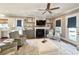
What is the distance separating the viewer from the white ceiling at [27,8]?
2.55m

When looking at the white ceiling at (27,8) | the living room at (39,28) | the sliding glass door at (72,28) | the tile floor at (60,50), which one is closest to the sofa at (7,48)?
the living room at (39,28)

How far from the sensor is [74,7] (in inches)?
101

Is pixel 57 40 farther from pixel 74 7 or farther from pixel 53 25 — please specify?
pixel 74 7

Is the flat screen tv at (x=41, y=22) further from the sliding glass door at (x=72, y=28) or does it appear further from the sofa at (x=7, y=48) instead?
the sofa at (x=7, y=48)

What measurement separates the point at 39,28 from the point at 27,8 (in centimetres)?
45

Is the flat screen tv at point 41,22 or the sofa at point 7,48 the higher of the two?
the flat screen tv at point 41,22

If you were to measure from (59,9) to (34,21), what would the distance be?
0.54 m

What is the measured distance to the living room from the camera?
2.58 meters

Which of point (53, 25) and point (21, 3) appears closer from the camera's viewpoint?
point (21, 3)
